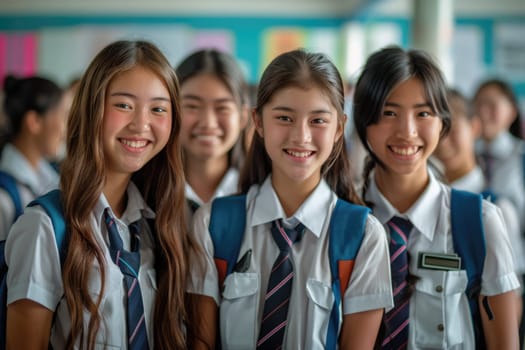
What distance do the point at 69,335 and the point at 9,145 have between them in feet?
5.17

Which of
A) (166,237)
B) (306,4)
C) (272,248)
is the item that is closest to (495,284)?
(272,248)

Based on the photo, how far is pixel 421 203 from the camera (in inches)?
70.3

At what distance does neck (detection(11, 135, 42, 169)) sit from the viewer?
2785mm

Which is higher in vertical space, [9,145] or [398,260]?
[9,145]

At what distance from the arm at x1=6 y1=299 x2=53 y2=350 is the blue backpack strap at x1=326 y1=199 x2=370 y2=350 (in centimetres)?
84

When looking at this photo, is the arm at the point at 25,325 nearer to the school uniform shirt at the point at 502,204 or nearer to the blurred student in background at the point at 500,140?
the school uniform shirt at the point at 502,204

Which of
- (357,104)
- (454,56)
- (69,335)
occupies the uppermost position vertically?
(454,56)

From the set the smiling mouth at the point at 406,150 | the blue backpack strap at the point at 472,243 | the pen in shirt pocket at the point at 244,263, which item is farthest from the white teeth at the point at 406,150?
the pen in shirt pocket at the point at 244,263

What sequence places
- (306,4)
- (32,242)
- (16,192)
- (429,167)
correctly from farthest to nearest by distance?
(306,4) < (16,192) < (429,167) < (32,242)

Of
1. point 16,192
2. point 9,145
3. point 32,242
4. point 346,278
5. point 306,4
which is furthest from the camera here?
point 306,4

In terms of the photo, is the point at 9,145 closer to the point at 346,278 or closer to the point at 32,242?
the point at 32,242

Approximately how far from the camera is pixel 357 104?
185 cm

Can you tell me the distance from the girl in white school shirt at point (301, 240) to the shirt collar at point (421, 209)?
15 cm

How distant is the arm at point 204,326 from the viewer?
1688 millimetres
